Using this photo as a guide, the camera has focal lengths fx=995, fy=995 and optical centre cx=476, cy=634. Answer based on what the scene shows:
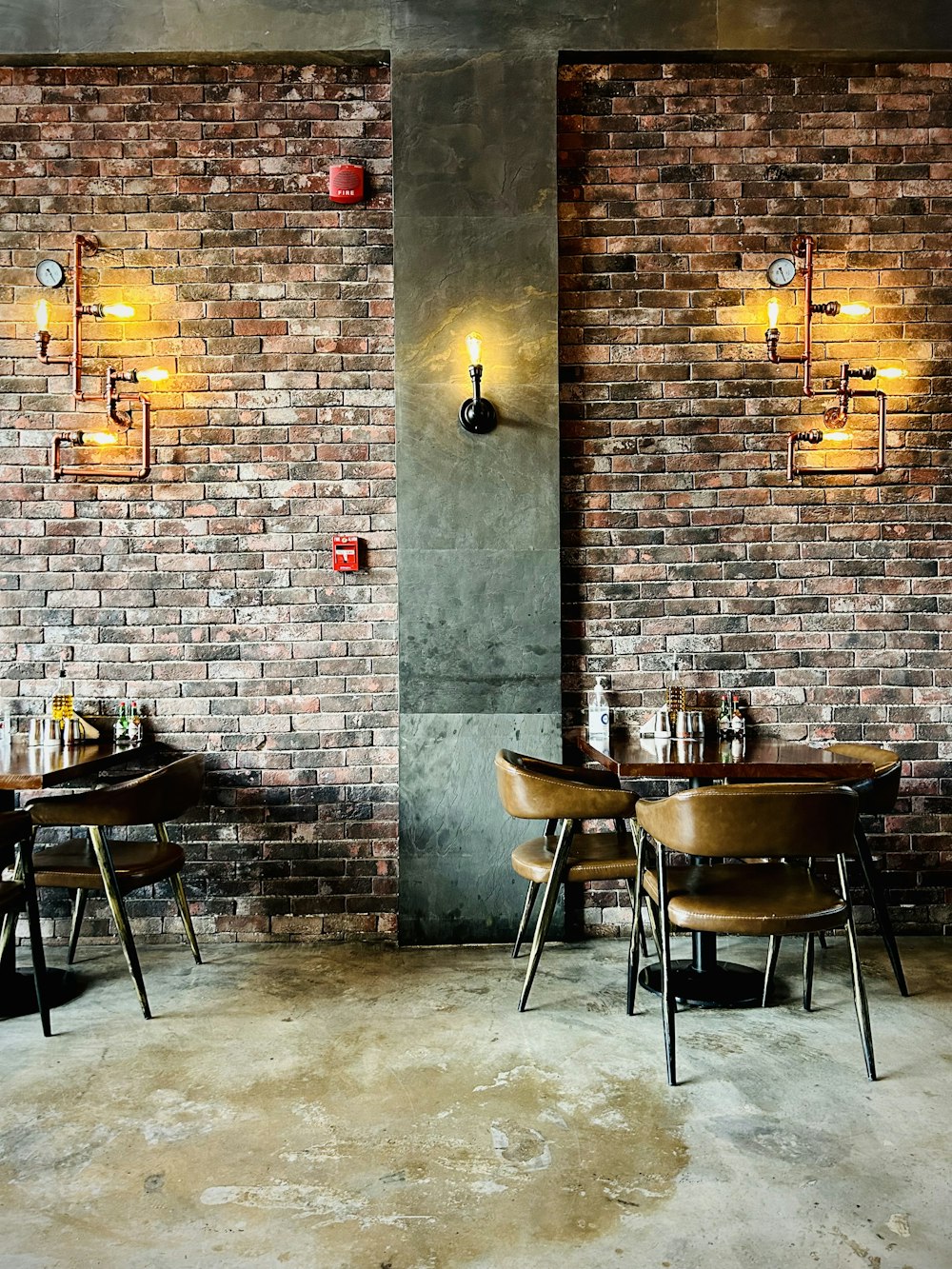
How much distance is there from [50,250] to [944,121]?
3976 millimetres

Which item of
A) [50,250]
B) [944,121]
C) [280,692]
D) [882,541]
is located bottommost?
[280,692]

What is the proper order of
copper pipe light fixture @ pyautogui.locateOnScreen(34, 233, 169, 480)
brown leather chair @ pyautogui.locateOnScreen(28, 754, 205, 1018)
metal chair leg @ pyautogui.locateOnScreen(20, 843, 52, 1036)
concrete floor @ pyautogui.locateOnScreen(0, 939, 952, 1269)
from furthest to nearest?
1. copper pipe light fixture @ pyautogui.locateOnScreen(34, 233, 169, 480)
2. brown leather chair @ pyautogui.locateOnScreen(28, 754, 205, 1018)
3. metal chair leg @ pyautogui.locateOnScreen(20, 843, 52, 1036)
4. concrete floor @ pyautogui.locateOnScreen(0, 939, 952, 1269)

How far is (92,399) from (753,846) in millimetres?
3321

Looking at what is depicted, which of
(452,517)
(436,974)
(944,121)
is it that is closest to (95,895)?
(436,974)

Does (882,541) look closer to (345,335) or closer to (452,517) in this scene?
(452,517)

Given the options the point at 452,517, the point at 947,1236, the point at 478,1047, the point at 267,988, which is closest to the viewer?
the point at 947,1236

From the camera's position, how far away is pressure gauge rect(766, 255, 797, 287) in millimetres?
4277

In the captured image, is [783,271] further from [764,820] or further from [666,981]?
[666,981]

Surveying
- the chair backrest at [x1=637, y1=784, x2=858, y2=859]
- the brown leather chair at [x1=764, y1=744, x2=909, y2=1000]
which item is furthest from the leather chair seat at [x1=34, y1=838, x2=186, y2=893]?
the brown leather chair at [x1=764, y1=744, x2=909, y2=1000]

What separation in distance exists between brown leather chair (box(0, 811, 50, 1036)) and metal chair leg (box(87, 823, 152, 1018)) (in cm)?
21

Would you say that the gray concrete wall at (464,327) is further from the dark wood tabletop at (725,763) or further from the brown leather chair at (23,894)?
the brown leather chair at (23,894)

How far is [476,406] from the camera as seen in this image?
13.6ft

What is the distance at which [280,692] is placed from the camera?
4320mm

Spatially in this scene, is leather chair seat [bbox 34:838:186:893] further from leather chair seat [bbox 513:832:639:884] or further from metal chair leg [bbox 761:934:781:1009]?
metal chair leg [bbox 761:934:781:1009]
